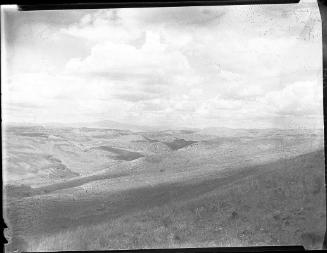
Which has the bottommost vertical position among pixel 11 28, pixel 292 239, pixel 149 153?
pixel 292 239

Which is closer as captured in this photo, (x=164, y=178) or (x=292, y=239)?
(x=292, y=239)

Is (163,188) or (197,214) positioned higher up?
(163,188)

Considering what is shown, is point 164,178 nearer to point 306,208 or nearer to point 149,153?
point 149,153

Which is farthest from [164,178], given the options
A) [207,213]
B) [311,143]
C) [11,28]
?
[11,28]

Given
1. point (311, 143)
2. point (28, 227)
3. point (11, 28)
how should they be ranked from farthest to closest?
1. point (311, 143)
2. point (28, 227)
3. point (11, 28)
